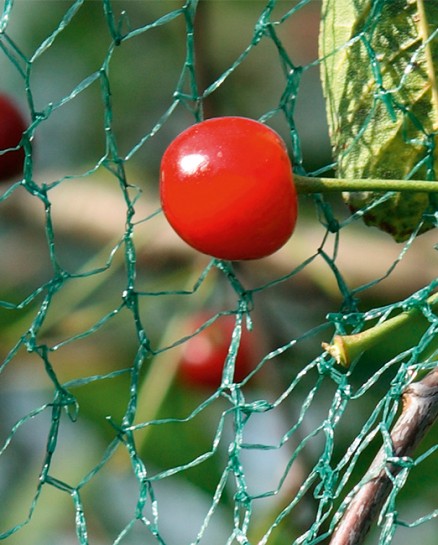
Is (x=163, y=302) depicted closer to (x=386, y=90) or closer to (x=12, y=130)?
(x=12, y=130)

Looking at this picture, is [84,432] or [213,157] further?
[84,432]

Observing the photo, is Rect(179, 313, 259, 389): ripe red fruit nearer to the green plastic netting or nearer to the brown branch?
the green plastic netting

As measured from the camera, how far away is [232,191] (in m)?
0.45

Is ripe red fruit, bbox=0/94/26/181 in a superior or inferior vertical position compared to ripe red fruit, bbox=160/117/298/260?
superior

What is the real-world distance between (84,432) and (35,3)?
0.53m

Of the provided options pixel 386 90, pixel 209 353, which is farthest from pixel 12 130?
pixel 209 353

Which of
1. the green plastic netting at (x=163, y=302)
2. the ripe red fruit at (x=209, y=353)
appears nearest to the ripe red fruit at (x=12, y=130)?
the green plastic netting at (x=163, y=302)

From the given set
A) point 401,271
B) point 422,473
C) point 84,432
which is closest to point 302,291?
point 401,271

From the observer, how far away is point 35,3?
1.35 m

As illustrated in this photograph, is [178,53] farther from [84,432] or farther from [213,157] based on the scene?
[213,157]

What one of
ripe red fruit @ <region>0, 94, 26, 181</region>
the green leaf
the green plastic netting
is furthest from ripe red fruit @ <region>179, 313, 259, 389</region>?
the green leaf

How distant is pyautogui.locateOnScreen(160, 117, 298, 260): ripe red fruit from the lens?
1.48 ft

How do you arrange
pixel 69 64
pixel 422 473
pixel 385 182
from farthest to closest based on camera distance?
pixel 69 64 → pixel 422 473 → pixel 385 182

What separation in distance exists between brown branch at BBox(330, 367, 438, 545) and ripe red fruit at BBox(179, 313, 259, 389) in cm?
57
